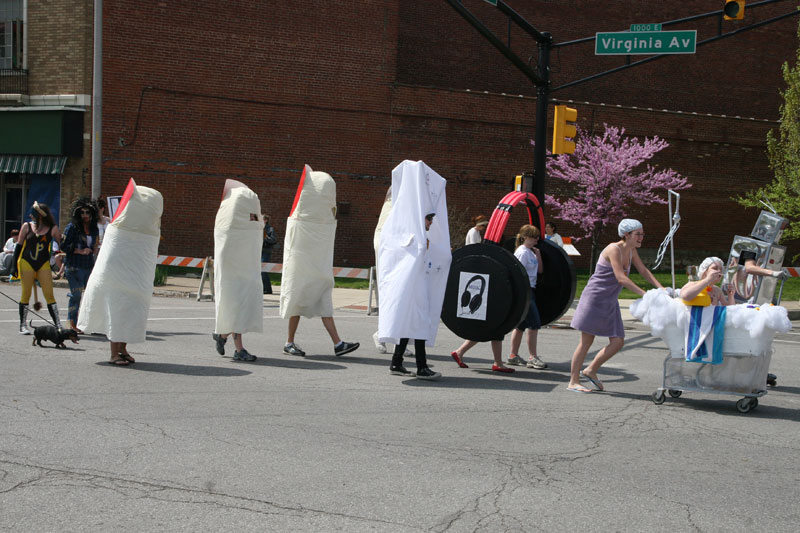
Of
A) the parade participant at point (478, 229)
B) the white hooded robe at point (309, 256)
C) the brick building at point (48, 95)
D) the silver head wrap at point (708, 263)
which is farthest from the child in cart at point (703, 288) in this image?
the brick building at point (48, 95)

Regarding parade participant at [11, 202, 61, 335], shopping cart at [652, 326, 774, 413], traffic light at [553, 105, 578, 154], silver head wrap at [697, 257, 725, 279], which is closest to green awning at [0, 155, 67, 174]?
parade participant at [11, 202, 61, 335]

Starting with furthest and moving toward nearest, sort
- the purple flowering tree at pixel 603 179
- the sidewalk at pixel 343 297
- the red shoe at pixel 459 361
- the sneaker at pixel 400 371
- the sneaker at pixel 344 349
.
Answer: the purple flowering tree at pixel 603 179 → the sidewalk at pixel 343 297 → the sneaker at pixel 344 349 → the red shoe at pixel 459 361 → the sneaker at pixel 400 371

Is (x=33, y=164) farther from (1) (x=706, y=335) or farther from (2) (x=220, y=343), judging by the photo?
(1) (x=706, y=335)

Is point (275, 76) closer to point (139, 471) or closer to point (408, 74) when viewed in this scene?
point (408, 74)

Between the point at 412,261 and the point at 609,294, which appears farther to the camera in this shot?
the point at 412,261

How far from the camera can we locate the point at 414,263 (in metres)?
9.07

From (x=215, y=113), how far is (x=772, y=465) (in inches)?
879

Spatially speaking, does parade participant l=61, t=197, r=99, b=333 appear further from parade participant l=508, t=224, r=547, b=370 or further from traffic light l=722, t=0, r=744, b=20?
traffic light l=722, t=0, r=744, b=20

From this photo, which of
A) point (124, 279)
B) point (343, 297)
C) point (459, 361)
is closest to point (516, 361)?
point (459, 361)

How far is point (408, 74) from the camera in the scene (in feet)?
104

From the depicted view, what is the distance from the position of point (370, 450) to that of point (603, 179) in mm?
24771

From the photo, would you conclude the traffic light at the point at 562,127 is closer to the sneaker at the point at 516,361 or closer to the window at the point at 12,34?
the sneaker at the point at 516,361

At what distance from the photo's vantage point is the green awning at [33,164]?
25.1 metres

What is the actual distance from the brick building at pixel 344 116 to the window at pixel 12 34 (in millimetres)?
2793
